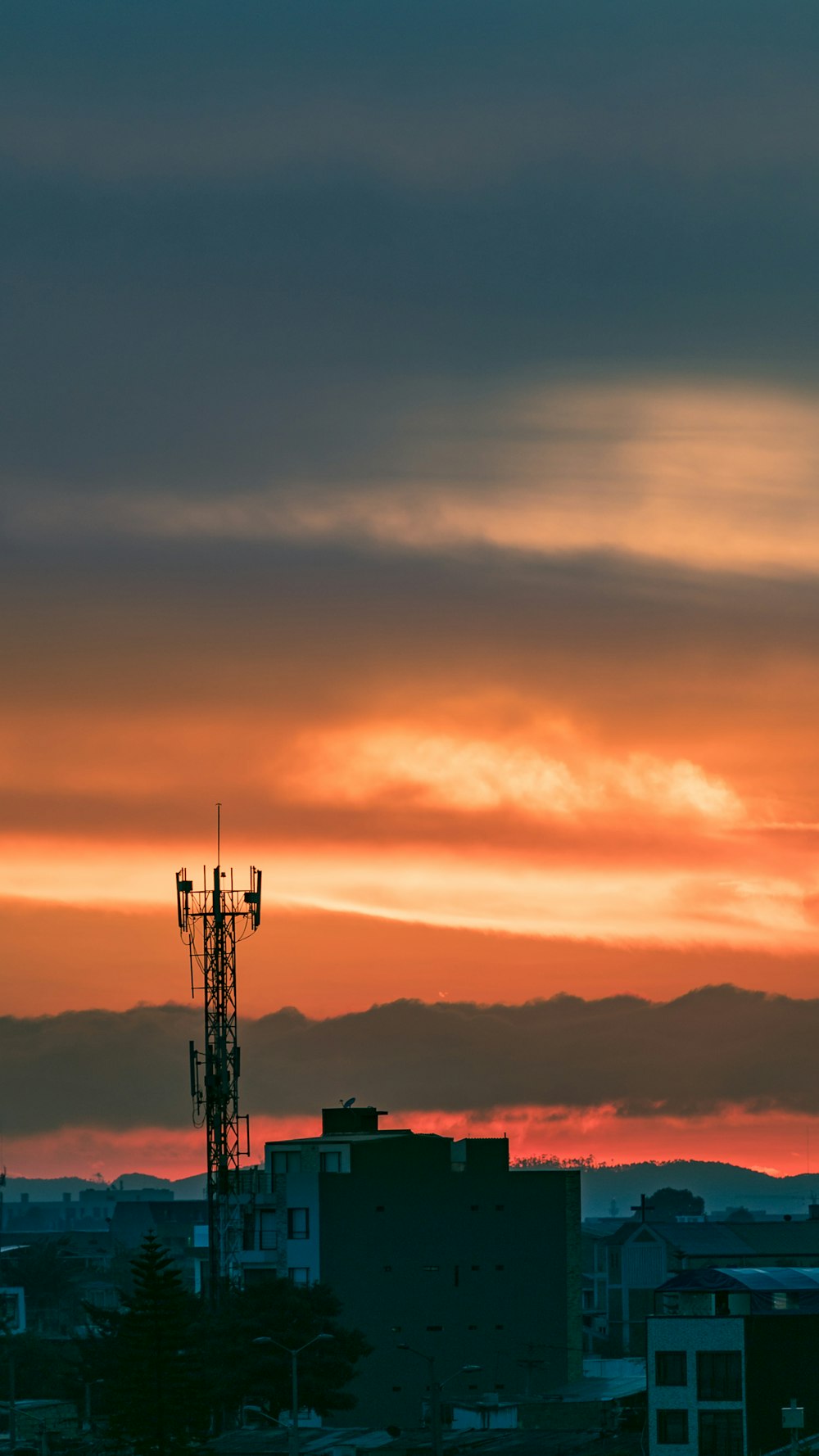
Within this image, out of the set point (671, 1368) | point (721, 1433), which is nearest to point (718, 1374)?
point (671, 1368)

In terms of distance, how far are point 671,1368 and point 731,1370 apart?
3.04 metres

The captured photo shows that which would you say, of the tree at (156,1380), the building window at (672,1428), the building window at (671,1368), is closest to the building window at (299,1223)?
the tree at (156,1380)

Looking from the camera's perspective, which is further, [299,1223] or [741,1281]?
[299,1223]

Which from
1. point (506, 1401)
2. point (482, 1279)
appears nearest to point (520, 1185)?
point (482, 1279)

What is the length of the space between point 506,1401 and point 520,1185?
1961cm

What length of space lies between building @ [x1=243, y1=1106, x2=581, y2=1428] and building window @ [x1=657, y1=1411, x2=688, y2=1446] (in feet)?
164


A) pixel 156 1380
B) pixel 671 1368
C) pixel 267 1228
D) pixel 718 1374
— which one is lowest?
pixel 156 1380

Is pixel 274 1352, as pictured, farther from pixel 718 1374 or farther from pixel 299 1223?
pixel 299 1223

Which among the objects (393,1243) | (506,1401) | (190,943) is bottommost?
(506,1401)

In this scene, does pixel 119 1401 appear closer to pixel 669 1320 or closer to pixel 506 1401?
pixel 669 1320

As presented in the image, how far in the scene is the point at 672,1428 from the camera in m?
110

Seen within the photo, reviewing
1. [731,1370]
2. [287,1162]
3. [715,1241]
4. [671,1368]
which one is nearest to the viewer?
[731,1370]

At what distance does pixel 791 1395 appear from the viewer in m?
109

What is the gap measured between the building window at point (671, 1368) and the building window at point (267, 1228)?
56.7 metres
